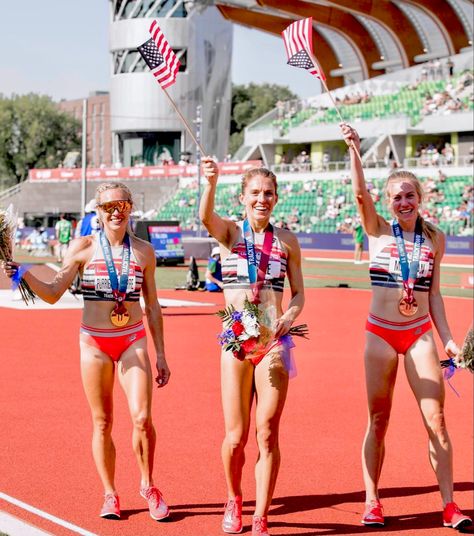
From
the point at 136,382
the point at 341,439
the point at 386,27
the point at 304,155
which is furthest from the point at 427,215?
the point at 136,382

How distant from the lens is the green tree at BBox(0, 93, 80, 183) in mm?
96688

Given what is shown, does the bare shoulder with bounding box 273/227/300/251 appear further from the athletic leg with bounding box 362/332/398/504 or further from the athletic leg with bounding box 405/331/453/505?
the athletic leg with bounding box 405/331/453/505

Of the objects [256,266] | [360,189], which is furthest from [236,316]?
[360,189]

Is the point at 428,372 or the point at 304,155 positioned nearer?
the point at 428,372

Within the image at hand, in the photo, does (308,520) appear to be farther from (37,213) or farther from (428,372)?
(37,213)

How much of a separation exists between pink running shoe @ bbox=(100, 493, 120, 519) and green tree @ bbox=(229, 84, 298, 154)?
11113 centimetres

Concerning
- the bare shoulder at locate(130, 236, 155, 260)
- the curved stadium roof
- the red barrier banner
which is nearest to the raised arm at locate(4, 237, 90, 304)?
the bare shoulder at locate(130, 236, 155, 260)

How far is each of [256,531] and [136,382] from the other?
1.14m

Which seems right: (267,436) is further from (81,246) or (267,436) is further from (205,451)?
(205,451)

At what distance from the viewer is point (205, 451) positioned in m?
8.43

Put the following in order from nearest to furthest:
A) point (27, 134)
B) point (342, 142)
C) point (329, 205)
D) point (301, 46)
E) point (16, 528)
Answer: point (16, 528) → point (301, 46) → point (329, 205) → point (342, 142) → point (27, 134)

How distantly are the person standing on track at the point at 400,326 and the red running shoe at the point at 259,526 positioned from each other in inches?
29.4

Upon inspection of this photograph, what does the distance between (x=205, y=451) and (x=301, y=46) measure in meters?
3.29

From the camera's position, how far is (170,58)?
6.98m
